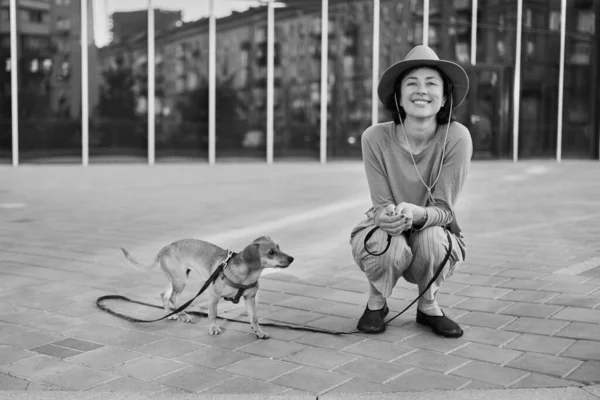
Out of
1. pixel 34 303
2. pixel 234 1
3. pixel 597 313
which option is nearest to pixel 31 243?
pixel 34 303

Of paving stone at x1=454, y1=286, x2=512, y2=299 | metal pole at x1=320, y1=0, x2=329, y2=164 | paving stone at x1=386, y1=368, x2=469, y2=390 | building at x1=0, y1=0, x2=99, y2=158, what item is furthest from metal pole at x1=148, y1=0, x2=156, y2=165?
paving stone at x1=386, y1=368, x2=469, y2=390

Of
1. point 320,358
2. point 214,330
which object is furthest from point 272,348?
point 214,330

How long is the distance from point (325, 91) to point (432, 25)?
3.76 m

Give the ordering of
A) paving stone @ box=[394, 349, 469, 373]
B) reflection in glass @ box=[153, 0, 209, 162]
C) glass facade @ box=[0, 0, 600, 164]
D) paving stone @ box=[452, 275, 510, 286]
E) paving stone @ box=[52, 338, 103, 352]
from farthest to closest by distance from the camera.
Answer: reflection in glass @ box=[153, 0, 209, 162], glass facade @ box=[0, 0, 600, 164], paving stone @ box=[452, 275, 510, 286], paving stone @ box=[52, 338, 103, 352], paving stone @ box=[394, 349, 469, 373]

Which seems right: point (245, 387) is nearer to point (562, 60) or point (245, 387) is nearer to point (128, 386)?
point (128, 386)

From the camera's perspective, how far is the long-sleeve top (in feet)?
13.8

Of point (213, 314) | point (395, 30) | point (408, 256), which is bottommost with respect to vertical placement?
point (213, 314)

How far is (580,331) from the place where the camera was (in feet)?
14.0

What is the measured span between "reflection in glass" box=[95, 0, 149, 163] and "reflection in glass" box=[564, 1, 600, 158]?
12376mm

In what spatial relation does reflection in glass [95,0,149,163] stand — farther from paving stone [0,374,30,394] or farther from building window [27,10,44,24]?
paving stone [0,374,30,394]

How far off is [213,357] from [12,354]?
39.4 inches

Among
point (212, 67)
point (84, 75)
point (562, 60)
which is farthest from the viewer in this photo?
point (562, 60)

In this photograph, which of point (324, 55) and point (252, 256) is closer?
point (252, 256)

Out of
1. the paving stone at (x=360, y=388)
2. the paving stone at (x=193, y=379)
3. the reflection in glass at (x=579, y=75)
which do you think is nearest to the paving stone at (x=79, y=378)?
the paving stone at (x=193, y=379)
